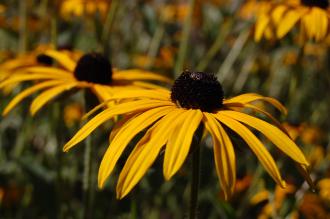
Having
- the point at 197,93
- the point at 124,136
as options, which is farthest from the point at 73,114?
the point at 124,136

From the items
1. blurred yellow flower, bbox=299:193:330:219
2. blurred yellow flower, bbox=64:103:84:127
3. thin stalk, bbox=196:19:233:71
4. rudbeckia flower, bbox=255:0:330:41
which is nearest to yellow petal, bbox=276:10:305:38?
rudbeckia flower, bbox=255:0:330:41

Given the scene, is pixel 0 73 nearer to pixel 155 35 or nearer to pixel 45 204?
pixel 45 204

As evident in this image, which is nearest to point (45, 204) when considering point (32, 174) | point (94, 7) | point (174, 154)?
point (32, 174)

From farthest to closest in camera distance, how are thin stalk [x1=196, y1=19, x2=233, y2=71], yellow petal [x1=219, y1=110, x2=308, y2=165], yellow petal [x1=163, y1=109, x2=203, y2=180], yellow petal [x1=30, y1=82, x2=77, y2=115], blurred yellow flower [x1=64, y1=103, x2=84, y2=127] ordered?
1. blurred yellow flower [x1=64, y1=103, x2=84, y2=127]
2. thin stalk [x1=196, y1=19, x2=233, y2=71]
3. yellow petal [x1=30, y1=82, x2=77, y2=115]
4. yellow petal [x1=219, y1=110, x2=308, y2=165]
5. yellow petal [x1=163, y1=109, x2=203, y2=180]

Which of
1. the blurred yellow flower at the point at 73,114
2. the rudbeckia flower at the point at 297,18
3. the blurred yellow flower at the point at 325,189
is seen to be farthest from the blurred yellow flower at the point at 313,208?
the blurred yellow flower at the point at 73,114

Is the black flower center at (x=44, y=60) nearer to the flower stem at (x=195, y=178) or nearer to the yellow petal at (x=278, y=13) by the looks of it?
the yellow petal at (x=278, y=13)

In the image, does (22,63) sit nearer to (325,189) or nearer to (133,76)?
(133,76)

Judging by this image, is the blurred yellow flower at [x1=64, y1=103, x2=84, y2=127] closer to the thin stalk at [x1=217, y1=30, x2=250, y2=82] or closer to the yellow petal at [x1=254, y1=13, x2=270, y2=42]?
the thin stalk at [x1=217, y1=30, x2=250, y2=82]

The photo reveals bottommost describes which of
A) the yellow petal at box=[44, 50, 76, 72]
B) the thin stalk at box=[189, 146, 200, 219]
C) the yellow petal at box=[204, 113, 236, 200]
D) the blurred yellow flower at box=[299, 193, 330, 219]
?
the blurred yellow flower at box=[299, 193, 330, 219]
